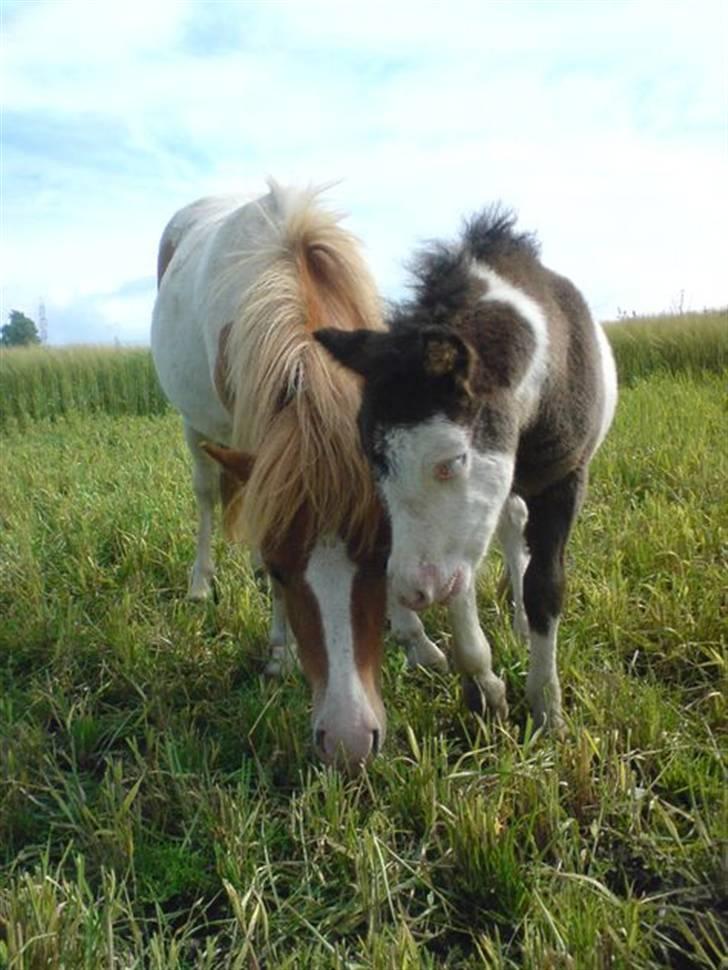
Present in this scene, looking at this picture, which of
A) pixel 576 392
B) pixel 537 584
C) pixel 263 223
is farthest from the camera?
pixel 263 223

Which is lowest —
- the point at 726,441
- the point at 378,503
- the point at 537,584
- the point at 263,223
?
the point at 726,441

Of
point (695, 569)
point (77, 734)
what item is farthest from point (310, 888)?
point (695, 569)

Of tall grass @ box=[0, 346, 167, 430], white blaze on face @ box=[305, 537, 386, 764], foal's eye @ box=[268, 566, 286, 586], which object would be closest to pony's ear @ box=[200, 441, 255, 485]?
foal's eye @ box=[268, 566, 286, 586]

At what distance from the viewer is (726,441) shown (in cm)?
624

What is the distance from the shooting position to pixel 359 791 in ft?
8.74

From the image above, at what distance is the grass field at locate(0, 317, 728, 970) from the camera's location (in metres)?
2.11

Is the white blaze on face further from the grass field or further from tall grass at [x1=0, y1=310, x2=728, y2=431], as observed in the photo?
tall grass at [x1=0, y1=310, x2=728, y2=431]

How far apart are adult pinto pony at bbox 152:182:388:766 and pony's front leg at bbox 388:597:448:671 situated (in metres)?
0.45

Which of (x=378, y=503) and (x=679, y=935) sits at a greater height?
(x=378, y=503)

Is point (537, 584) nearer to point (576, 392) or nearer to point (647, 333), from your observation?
point (576, 392)

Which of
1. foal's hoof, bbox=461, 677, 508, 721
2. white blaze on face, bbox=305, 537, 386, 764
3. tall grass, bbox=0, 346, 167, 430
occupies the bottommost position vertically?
tall grass, bbox=0, 346, 167, 430

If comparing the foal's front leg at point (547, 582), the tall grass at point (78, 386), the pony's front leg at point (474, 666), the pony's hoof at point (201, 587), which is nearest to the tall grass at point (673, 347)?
the tall grass at point (78, 386)

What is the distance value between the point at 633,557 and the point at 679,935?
7.97 feet

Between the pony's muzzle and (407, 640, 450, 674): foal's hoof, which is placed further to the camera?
(407, 640, 450, 674): foal's hoof
